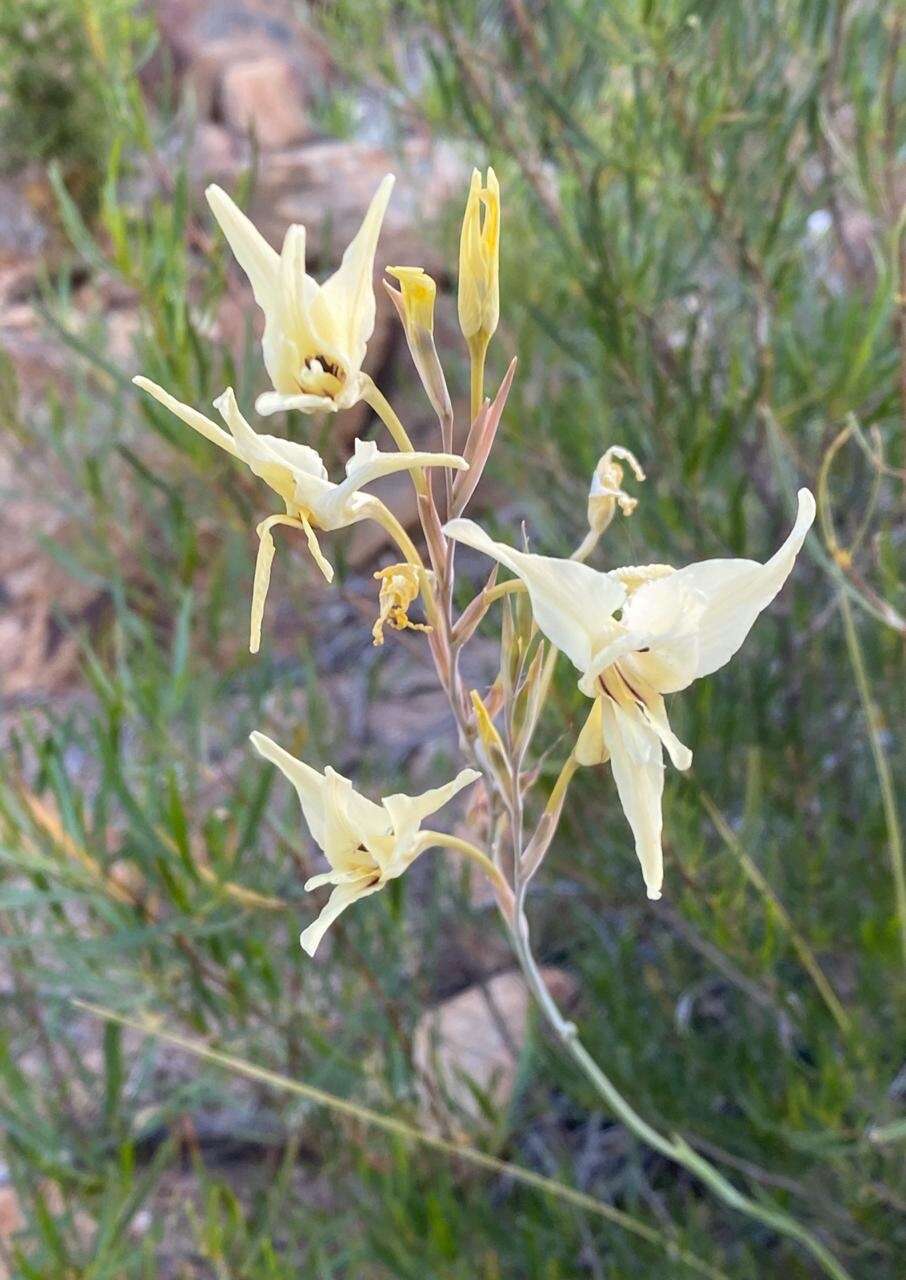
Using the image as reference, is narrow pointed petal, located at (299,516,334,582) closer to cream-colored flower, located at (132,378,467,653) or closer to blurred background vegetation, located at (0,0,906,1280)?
cream-colored flower, located at (132,378,467,653)

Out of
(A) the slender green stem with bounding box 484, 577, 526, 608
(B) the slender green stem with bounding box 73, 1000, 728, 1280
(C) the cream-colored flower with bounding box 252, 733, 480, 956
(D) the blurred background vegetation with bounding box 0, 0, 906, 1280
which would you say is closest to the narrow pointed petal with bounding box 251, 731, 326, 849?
(C) the cream-colored flower with bounding box 252, 733, 480, 956

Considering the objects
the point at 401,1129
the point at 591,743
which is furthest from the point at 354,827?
the point at 401,1129

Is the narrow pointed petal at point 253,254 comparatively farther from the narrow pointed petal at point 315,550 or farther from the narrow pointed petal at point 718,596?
the narrow pointed petal at point 718,596

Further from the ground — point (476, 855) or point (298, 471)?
point (298, 471)

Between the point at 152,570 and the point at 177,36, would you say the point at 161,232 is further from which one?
the point at 177,36

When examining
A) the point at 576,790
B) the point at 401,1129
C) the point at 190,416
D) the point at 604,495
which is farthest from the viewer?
the point at 576,790

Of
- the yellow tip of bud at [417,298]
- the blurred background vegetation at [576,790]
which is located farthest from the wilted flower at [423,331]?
the blurred background vegetation at [576,790]

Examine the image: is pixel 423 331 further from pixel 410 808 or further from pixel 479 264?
pixel 410 808
